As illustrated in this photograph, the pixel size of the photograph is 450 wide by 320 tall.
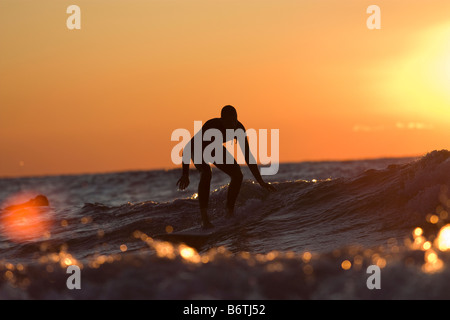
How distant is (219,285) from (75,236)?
6.43m

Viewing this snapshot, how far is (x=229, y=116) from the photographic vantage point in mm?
8938

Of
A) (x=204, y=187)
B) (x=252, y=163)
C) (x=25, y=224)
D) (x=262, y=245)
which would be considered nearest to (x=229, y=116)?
(x=252, y=163)

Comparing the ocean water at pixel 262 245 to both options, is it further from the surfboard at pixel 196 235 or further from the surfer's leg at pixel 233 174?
the surfer's leg at pixel 233 174

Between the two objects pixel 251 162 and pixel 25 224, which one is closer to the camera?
pixel 251 162

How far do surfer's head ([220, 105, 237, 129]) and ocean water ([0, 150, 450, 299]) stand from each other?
71.0 inches

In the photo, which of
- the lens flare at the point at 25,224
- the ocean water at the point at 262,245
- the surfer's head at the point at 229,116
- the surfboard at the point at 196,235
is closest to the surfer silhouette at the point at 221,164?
the surfer's head at the point at 229,116

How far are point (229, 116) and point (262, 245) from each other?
2204mm

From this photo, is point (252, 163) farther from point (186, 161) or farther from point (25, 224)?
point (25, 224)

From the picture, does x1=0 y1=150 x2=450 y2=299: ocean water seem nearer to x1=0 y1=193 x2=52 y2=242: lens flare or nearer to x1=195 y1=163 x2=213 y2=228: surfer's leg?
x1=0 y1=193 x2=52 y2=242: lens flare

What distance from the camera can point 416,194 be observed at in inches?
360

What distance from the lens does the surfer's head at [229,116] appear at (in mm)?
8938

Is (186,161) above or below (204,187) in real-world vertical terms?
above
